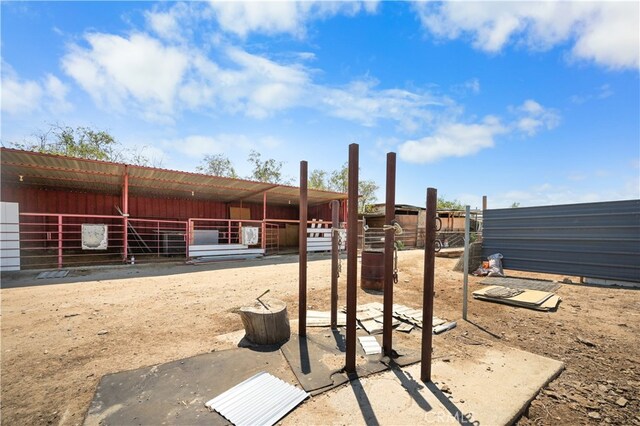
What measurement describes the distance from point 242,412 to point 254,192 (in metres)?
11.0

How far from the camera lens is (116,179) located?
10070 millimetres

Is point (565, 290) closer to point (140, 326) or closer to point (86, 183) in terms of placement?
point (140, 326)

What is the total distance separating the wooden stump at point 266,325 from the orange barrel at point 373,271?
3.14 meters

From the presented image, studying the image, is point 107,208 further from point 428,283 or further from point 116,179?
point 428,283

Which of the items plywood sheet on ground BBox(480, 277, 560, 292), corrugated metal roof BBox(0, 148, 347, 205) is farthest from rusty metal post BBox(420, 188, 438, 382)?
corrugated metal roof BBox(0, 148, 347, 205)

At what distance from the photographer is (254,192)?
12.4 metres

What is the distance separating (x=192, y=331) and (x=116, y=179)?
916cm

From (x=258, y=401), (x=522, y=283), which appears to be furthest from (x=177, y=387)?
(x=522, y=283)

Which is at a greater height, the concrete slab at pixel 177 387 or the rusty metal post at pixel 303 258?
the rusty metal post at pixel 303 258

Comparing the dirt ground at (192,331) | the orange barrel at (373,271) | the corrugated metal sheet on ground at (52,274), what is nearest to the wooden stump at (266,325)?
the dirt ground at (192,331)

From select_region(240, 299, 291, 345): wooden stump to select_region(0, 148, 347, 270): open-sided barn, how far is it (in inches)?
255

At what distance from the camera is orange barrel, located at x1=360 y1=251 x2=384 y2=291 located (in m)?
5.98

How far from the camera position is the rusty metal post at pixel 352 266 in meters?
2.56

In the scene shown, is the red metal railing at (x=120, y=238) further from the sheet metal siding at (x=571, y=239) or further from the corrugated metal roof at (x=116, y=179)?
the sheet metal siding at (x=571, y=239)
